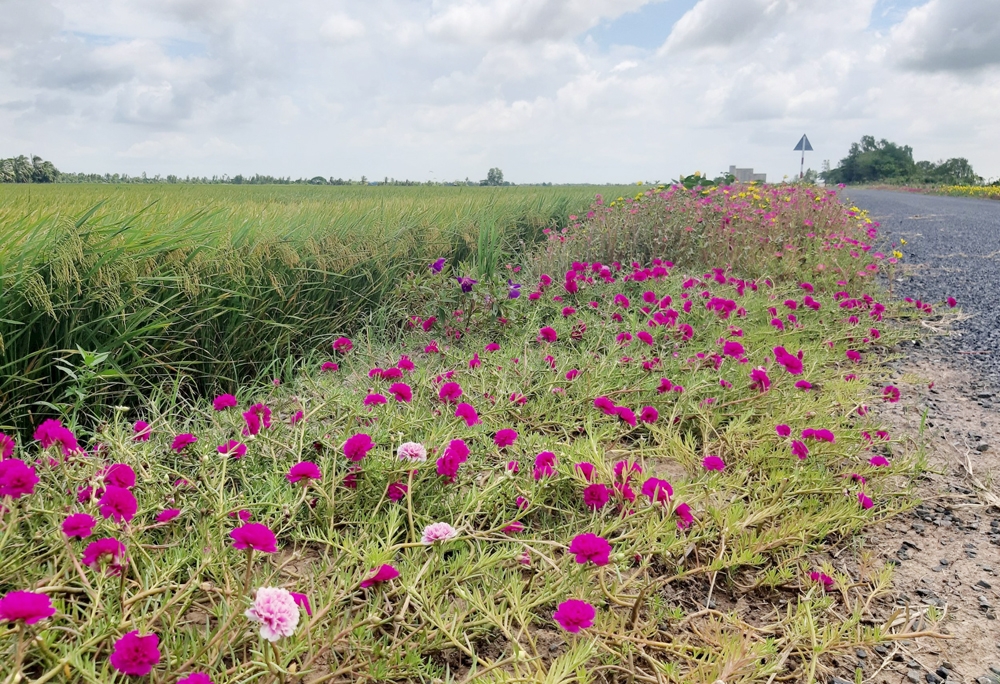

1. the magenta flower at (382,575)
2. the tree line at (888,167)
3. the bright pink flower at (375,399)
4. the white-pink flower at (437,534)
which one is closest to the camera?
the magenta flower at (382,575)

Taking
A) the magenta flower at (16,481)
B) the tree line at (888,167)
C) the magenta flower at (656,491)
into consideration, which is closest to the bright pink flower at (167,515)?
the magenta flower at (16,481)

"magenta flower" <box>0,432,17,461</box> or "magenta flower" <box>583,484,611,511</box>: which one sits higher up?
"magenta flower" <box>0,432,17,461</box>

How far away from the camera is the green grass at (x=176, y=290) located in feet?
8.51

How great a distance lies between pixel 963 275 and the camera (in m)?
6.50

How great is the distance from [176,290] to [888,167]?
52.4 metres

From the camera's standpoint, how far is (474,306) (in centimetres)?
375

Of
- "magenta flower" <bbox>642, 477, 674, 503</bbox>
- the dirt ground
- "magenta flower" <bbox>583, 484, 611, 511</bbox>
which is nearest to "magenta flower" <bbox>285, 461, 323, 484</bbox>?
"magenta flower" <bbox>583, 484, 611, 511</bbox>

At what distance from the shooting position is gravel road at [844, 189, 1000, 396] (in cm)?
396

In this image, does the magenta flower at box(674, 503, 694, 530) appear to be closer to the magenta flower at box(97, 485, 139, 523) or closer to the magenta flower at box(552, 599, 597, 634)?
the magenta flower at box(552, 599, 597, 634)

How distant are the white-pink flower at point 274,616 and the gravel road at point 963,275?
347 centimetres

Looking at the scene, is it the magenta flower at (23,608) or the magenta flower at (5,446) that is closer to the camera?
the magenta flower at (23,608)

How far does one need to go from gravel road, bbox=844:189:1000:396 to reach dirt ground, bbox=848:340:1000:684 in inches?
14.2

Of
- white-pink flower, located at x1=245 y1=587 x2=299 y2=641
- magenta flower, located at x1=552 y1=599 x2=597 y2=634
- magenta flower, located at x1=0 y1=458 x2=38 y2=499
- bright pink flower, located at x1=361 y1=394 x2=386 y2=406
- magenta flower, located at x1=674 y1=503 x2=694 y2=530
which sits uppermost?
magenta flower, located at x1=0 y1=458 x2=38 y2=499

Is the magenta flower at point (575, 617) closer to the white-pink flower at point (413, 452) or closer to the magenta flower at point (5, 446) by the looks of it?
the white-pink flower at point (413, 452)
